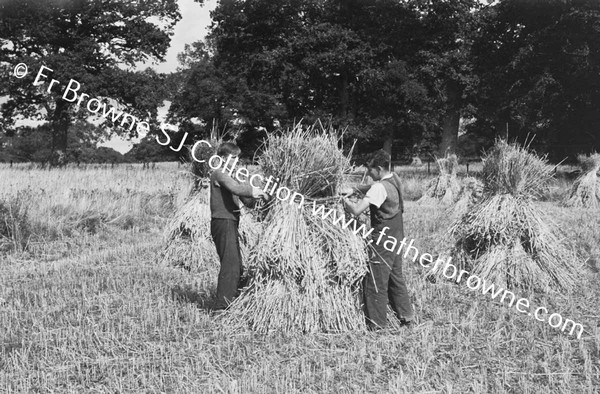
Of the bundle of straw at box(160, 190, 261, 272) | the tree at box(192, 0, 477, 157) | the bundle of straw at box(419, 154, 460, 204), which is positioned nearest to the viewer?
the bundle of straw at box(160, 190, 261, 272)

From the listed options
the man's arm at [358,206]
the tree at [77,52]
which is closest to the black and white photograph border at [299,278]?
the man's arm at [358,206]

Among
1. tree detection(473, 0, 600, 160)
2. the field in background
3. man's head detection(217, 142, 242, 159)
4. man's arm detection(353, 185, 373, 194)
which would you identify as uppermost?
tree detection(473, 0, 600, 160)

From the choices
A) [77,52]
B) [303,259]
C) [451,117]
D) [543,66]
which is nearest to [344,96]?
[451,117]

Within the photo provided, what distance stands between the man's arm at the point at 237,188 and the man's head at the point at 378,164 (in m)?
1.20

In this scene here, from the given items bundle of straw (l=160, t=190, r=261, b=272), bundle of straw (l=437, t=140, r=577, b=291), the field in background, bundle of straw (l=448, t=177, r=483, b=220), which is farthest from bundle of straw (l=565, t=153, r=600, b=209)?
bundle of straw (l=160, t=190, r=261, b=272)

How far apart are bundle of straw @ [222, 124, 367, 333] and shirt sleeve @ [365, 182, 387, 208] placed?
1.46 ft

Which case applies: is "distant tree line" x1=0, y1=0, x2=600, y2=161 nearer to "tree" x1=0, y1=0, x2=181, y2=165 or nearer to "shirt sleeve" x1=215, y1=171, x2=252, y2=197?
"tree" x1=0, y1=0, x2=181, y2=165

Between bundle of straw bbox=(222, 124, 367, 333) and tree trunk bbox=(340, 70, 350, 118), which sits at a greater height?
tree trunk bbox=(340, 70, 350, 118)

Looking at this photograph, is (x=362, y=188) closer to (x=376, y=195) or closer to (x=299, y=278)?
(x=376, y=195)

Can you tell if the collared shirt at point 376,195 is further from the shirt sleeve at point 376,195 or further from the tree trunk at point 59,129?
the tree trunk at point 59,129

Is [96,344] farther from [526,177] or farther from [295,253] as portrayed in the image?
[526,177]

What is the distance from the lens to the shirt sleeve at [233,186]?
587 cm

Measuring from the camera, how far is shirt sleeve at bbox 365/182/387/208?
224 inches

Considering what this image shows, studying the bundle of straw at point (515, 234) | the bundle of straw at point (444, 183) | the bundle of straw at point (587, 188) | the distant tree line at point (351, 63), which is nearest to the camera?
the bundle of straw at point (515, 234)
